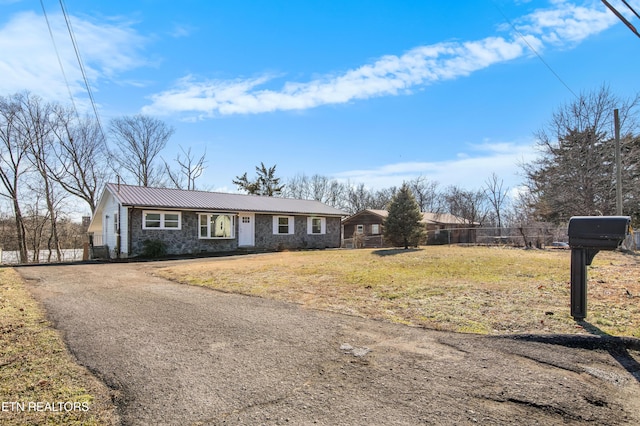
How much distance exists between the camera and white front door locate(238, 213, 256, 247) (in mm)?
21547

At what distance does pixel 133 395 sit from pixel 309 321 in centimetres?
263

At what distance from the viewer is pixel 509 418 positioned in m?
2.54

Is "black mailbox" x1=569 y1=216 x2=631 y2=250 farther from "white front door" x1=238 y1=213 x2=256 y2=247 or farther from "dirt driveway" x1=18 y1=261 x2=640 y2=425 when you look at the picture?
"white front door" x1=238 y1=213 x2=256 y2=247

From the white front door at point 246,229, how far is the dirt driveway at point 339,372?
16111mm

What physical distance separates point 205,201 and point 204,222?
1.52 meters

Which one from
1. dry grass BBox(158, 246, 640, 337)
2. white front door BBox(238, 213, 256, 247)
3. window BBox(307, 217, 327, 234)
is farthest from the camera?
window BBox(307, 217, 327, 234)

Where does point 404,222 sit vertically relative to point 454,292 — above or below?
above

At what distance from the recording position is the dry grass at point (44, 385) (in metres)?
2.56

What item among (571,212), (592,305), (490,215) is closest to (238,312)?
(592,305)

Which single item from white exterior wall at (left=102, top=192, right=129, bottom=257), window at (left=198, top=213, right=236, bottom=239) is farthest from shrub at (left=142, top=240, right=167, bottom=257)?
window at (left=198, top=213, right=236, bottom=239)

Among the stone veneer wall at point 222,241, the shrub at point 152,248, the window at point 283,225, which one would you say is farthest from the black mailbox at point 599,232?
the window at point 283,225

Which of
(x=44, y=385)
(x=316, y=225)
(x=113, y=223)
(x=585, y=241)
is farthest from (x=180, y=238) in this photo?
(x=585, y=241)

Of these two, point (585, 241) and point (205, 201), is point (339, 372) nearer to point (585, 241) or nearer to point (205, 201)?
point (585, 241)

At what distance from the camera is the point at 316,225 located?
82.3 feet
